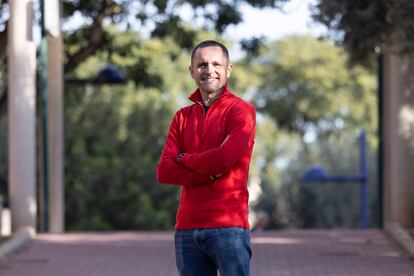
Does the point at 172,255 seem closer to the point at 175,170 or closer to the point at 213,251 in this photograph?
the point at 175,170

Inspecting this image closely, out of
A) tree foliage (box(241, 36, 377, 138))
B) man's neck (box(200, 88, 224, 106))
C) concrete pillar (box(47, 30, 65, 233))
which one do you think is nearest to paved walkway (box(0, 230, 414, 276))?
concrete pillar (box(47, 30, 65, 233))

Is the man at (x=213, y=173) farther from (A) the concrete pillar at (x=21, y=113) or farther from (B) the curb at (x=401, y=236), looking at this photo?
(A) the concrete pillar at (x=21, y=113)

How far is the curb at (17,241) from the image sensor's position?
1213cm

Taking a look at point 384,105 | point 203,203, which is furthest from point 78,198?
point 203,203

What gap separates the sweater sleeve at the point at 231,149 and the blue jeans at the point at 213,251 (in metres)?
0.25

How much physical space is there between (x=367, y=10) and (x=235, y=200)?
29.0 ft

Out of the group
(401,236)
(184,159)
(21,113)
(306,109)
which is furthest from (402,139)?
(306,109)

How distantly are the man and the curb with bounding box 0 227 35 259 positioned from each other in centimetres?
744

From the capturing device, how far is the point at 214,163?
4.51 metres

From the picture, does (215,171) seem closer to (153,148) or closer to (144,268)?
(144,268)

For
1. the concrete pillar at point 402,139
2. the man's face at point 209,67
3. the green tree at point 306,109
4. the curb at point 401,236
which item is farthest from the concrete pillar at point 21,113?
the green tree at point 306,109

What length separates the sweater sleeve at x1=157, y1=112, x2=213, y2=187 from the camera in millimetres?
A: 4598

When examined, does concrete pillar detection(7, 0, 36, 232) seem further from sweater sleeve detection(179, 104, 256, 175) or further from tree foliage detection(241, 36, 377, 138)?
tree foliage detection(241, 36, 377, 138)

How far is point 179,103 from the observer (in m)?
41.7
